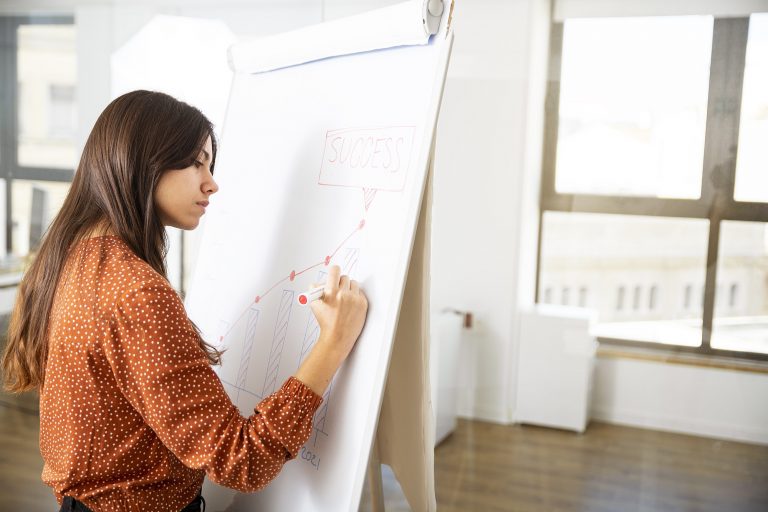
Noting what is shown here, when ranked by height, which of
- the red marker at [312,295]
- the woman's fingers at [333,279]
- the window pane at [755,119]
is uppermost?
the window pane at [755,119]

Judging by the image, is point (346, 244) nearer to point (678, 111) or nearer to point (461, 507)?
point (678, 111)

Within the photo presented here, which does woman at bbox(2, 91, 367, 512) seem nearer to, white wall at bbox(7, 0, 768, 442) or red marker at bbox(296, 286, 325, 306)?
red marker at bbox(296, 286, 325, 306)

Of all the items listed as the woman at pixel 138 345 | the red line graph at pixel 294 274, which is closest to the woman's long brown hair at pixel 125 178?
the woman at pixel 138 345

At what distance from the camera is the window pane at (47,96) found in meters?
2.89

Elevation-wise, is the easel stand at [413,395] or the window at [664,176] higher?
the window at [664,176]

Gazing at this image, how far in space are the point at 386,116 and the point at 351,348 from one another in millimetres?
420

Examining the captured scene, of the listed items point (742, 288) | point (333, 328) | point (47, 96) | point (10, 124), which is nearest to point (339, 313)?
point (333, 328)

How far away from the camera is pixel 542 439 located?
2.22 meters

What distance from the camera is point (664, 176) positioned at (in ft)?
6.38

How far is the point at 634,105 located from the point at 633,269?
480 mm

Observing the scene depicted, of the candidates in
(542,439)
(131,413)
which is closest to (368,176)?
(131,413)

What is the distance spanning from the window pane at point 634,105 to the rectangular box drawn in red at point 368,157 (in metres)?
1.02

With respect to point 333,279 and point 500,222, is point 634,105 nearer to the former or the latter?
point 500,222

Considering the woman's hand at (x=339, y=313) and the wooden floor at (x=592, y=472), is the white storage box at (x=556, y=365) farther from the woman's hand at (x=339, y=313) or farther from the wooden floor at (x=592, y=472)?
the woman's hand at (x=339, y=313)
